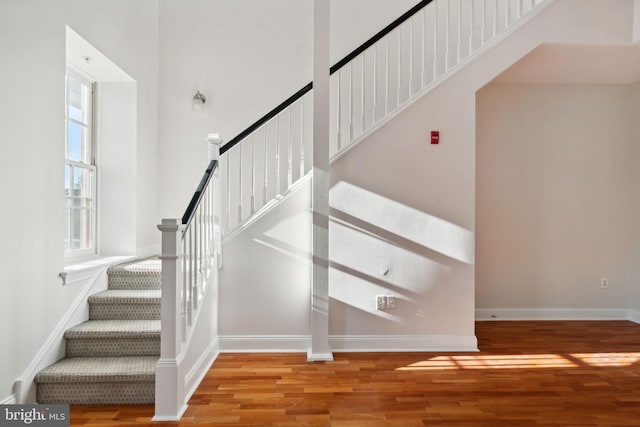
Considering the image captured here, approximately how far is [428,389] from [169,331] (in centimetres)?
185

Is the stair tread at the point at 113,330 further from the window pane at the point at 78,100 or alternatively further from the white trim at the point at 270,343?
the window pane at the point at 78,100

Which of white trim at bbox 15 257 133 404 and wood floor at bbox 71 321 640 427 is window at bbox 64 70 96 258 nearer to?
white trim at bbox 15 257 133 404

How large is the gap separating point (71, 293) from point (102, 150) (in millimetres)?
1683

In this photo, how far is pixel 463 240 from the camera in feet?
13.1

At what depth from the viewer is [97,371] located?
9.48ft

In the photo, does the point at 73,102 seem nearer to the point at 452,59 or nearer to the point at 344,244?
the point at 344,244

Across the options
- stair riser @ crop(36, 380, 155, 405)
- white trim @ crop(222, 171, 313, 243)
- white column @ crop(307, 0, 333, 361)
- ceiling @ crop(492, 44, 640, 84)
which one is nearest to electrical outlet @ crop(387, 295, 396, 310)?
white column @ crop(307, 0, 333, 361)

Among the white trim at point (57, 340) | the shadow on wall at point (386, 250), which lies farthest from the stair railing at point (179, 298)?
the shadow on wall at point (386, 250)

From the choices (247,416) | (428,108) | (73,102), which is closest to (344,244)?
(428,108)

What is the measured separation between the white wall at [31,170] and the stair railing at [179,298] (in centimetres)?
88

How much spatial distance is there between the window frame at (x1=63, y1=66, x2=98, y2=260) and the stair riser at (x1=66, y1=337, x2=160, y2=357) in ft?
3.02

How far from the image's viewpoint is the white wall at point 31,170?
2.60 m

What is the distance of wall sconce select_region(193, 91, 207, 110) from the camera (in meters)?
5.00

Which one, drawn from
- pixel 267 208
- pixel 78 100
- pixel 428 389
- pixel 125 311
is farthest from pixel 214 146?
pixel 428 389
